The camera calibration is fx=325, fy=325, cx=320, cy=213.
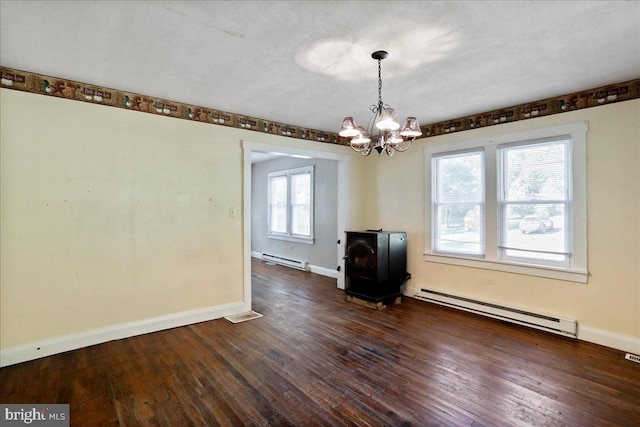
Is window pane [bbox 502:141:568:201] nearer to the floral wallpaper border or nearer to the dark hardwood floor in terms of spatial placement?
the floral wallpaper border

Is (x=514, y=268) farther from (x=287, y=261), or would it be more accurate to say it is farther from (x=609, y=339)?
(x=287, y=261)

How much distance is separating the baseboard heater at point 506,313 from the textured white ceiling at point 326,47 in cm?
245

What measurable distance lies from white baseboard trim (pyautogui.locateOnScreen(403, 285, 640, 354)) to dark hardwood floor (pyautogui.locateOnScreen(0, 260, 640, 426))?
0.11m

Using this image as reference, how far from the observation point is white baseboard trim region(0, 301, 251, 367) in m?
2.87

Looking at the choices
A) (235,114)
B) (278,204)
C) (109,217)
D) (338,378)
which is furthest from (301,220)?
(338,378)

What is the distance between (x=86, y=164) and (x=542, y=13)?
3.96 metres

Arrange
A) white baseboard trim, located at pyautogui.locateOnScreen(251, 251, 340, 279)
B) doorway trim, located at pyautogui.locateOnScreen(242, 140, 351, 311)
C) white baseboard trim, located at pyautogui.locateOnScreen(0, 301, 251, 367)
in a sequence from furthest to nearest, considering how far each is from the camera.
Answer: white baseboard trim, located at pyautogui.locateOnScreen(251, 251, 340, 279) → doorway trim, located at pyautogui.locateOnScreen(242, 140, 351, 311) → white baseboard trim, located at pyautogui.locateOnScreen(0, 301, 251, 367)

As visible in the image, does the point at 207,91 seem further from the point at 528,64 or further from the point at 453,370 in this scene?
the point at 453,370

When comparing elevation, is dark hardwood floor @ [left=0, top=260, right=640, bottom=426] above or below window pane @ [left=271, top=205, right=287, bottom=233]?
below

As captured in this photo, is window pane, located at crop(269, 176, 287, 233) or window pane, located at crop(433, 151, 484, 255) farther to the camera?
window pane, located at crop(269, 176, 287, 233)

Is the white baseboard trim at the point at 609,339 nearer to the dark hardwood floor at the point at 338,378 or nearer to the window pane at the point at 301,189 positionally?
the dark hardwood floor at the point at 338,378

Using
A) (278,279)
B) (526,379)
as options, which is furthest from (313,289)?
(526,379)

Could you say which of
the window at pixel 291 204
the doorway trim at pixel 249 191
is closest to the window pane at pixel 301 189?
the window at pixel 291 204

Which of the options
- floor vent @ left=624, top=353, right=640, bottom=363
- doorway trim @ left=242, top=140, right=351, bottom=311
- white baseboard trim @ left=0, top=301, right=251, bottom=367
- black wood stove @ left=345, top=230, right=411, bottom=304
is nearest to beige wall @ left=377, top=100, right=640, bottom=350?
floor vent @ left=624, top=353, right=640, bottom=363
